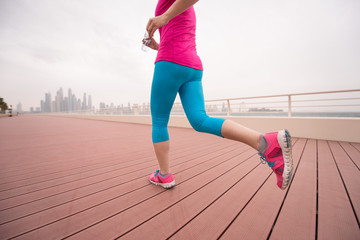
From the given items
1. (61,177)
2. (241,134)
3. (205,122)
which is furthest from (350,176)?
(61,177)

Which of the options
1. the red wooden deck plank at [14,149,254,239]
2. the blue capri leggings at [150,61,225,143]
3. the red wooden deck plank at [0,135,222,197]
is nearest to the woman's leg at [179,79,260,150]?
the blue capri leggings at [150,61,225,143]

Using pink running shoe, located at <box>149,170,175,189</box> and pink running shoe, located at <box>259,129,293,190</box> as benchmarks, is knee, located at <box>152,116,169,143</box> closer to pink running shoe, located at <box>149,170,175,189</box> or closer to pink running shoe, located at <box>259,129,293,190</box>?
pink running shoe, located at <box>149,170,175,189</box>

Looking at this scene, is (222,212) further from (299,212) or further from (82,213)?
(82,213)

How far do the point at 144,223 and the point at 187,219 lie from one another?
0.19 m

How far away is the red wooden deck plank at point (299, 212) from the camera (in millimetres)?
585

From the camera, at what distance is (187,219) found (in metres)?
0.67

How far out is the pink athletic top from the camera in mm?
793

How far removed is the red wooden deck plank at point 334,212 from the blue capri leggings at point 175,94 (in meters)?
0.57

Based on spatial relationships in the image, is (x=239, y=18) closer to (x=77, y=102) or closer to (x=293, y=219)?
(x=293, y=219)

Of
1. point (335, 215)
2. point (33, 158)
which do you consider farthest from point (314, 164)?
point (33, 158)

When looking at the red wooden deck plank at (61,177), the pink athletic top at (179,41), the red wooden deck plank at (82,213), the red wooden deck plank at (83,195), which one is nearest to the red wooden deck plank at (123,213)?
the red wooden deck plank at (82,213)

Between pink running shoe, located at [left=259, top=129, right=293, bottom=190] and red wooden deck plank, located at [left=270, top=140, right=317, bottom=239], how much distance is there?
0.15 metres

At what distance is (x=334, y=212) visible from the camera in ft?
2.33

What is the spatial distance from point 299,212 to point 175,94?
0.86 m
